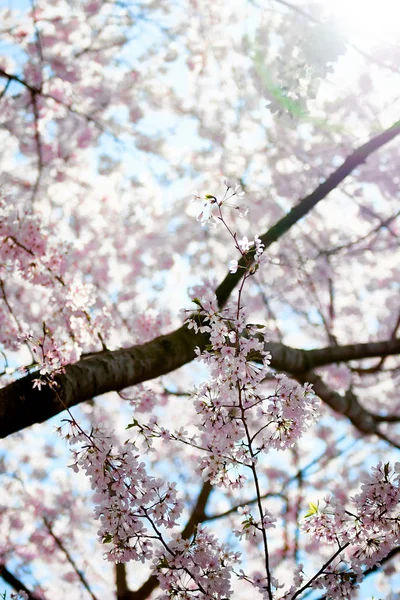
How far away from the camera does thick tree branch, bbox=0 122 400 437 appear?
2273 millimetres

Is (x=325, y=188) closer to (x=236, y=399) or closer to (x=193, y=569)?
(x=236, y=399)

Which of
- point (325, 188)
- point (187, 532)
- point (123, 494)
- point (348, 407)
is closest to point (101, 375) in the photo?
point (123, 494)

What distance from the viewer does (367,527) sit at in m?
2.12

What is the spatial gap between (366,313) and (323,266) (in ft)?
10.2

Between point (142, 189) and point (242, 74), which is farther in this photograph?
point (142, 189)

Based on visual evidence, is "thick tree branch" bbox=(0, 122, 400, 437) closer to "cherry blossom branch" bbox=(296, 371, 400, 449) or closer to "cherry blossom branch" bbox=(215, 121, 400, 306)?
"cherry blossom branch" bbox=(215, 121, 400, 306)

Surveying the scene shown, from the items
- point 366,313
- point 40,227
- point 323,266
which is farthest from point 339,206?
point 40,227

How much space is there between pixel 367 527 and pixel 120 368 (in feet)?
4.82

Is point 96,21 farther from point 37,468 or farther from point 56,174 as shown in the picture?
point 37,468

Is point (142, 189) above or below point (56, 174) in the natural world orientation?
above

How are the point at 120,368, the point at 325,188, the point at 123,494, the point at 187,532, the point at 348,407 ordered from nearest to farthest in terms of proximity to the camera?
the point at 123,494, the point at 120,368, the point at 325,188, the point at 187,532, the point at 348,407

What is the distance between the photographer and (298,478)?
6676 millimetres

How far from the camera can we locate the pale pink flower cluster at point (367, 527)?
2055 mm

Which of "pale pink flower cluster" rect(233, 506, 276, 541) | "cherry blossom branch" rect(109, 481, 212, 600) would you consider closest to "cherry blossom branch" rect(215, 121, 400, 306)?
"pale pink flower cluster" rect(233, 506, 276, 541)
